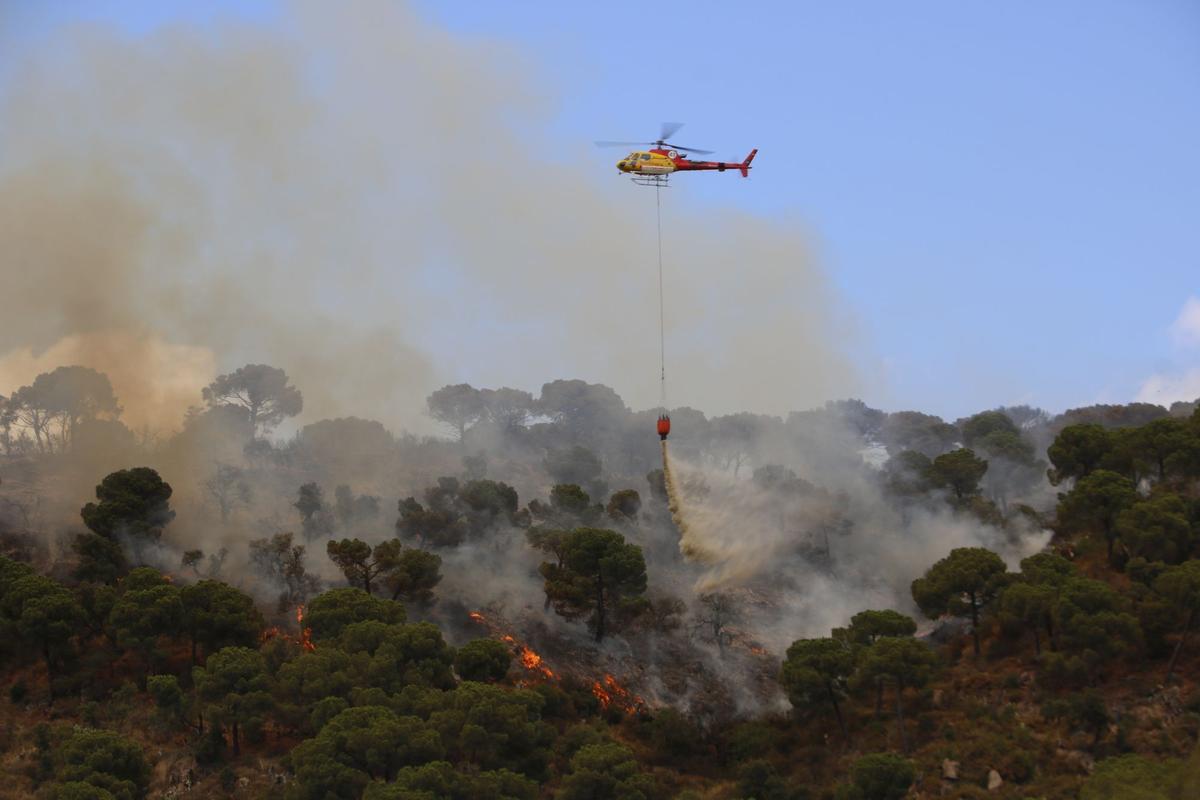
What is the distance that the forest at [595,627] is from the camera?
9094 cm

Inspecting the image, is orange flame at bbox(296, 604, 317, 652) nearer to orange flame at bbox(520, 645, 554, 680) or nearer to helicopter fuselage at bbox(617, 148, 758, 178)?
orange flame at bbox(520, 645, 554, 680)

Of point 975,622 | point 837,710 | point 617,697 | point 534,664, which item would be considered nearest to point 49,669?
point 534,664

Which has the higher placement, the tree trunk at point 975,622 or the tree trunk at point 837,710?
the tree trunk at point 975,622

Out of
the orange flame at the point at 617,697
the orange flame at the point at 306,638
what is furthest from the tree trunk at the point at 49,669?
the orange flame at the point at 617,697

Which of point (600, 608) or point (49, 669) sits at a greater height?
point (600, 608)

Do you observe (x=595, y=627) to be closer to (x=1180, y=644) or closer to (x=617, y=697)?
(x=617, y=697)

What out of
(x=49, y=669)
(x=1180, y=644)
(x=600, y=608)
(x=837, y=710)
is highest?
(x=600, y=608)

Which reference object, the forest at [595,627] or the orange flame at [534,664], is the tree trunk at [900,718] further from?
the orange flame at [534,664]

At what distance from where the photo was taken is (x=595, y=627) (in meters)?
125

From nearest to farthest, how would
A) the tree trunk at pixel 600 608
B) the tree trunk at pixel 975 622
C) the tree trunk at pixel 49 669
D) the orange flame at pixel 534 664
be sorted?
1. the tree trunk at pixel 49 669
2. the tree trunk at pixel 975 622
3. the orange flame at pixel 534 664
4. the tree trunk at pixel 600 608

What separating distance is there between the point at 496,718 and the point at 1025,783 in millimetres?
37494

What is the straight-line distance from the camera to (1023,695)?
102 metres

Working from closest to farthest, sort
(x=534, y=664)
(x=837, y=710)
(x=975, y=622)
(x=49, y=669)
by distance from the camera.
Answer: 1. (x=837, y=710)
2. (x=49, y=669)
3. (x=975, y=622)
4. (x=534, y=664)

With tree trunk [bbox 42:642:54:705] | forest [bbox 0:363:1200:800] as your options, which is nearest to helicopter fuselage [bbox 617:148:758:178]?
forest [bbox 0:363:1200:800]
